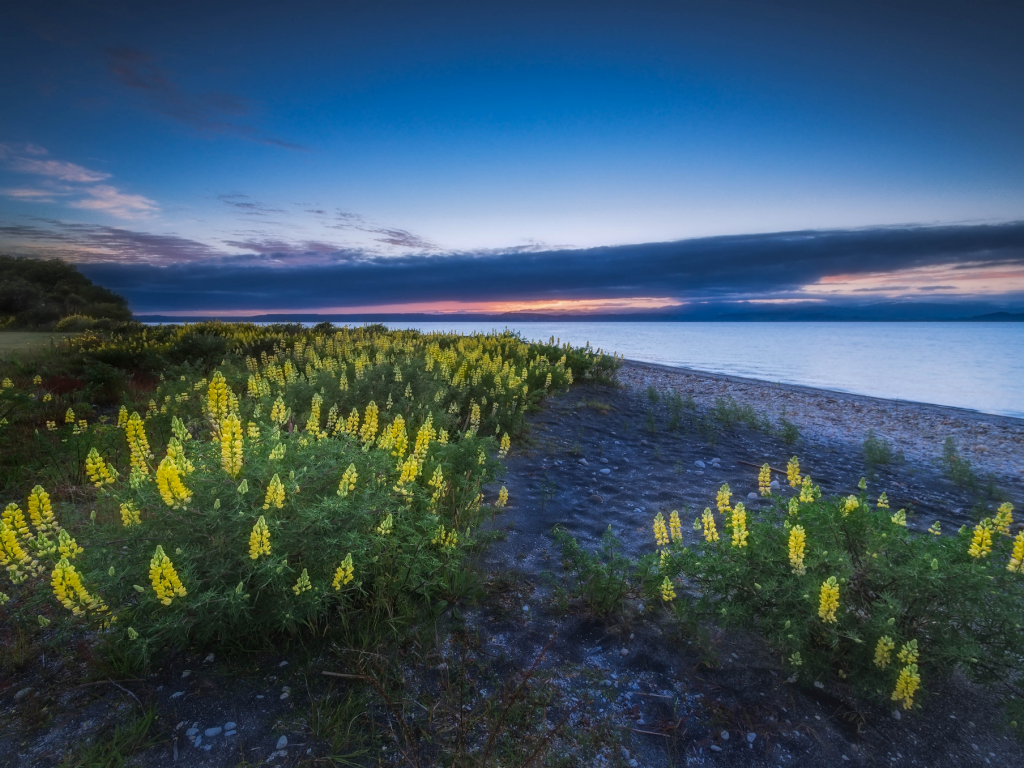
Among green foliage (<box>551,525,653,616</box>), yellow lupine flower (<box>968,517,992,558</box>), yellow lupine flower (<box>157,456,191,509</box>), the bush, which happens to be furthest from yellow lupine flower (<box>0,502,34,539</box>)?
yellow lupine flower (<box>968,517,992,558</box>)

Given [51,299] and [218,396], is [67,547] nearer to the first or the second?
[218,396]

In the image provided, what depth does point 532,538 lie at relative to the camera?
512 centimetres

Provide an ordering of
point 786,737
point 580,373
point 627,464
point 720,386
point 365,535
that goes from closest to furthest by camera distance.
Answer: point 786,737
point 365,535
point 627,464
point 580,373
point 720,386

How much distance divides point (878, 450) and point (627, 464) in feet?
16.6

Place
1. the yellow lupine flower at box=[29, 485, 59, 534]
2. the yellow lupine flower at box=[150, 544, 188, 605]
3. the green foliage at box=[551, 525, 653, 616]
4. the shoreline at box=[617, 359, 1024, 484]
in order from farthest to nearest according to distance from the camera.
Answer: the shoreline at box=[617, 359, 1024, 484], the green foliage at box=[551, 525, 653, 616], the yellow lupine flower at box=[29, 485, 59, 534], the yellow lupine flower at box=[150, 544, 188, 605]

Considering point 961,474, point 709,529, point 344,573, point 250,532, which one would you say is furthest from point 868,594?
point 961,474

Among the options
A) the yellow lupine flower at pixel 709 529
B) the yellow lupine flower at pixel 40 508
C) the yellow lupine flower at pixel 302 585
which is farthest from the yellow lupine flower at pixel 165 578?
the yellow lupine flower at pixel 709 529

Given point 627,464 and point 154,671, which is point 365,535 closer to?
point 154,671

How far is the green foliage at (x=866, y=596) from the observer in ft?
8.39

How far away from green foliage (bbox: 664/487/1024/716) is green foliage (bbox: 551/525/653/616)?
0.57 meters

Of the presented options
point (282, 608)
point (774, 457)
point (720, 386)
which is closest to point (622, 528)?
point (282, 608)

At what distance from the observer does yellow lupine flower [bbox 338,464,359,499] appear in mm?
3032

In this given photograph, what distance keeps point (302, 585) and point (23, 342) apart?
1733cm

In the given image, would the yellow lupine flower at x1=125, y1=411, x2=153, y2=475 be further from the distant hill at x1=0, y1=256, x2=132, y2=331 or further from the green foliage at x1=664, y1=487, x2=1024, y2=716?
the distant hill at x1=0, y1=256, x2=132, y2=331
